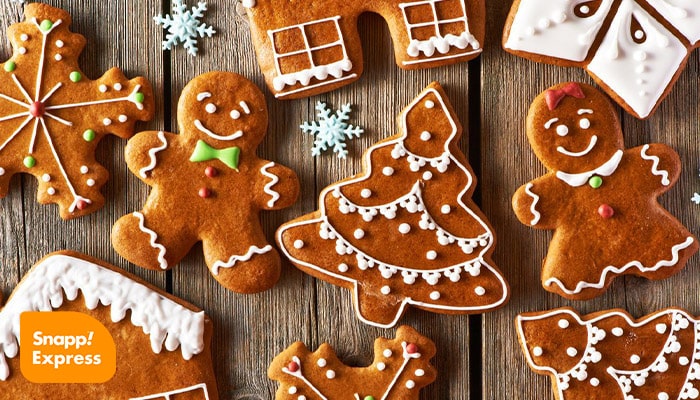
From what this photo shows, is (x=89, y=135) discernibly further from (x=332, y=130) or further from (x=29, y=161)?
(x=332, y=130)

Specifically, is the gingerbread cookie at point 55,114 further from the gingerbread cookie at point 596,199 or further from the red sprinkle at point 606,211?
the red sprinkle at point 606,211

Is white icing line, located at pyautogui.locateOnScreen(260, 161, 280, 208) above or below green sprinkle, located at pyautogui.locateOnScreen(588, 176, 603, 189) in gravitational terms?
above

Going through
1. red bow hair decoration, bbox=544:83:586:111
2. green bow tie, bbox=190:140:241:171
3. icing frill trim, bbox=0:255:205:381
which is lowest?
icing frill trim, bbox=0:255:205:381

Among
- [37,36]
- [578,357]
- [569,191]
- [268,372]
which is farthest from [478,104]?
[37,36]

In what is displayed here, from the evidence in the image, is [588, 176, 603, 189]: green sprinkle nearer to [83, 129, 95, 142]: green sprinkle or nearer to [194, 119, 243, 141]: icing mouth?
[194, 119, 243, 141]: icing mouth

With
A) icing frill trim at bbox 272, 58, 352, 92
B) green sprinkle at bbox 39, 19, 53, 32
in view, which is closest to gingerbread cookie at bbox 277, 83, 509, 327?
icing frill trim at bbox 272, 58, 352, 92

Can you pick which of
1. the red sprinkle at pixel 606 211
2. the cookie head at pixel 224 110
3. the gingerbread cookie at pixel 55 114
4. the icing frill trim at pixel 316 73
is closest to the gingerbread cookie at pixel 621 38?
the red sprinkle at pixel 606 211
